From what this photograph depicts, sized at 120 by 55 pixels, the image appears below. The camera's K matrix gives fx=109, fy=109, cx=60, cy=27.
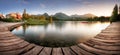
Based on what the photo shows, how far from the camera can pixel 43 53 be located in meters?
2.16

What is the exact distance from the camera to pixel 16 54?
6.53 ft

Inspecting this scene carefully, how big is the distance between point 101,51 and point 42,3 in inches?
148

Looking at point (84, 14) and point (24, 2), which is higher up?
point (24, 2)

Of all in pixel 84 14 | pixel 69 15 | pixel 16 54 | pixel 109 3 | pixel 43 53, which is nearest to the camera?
pixel 16 54

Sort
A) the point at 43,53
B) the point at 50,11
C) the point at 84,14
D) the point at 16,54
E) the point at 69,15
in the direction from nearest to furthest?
the point at 16,54
the point at 43,53
the point at 84,14
the point at 69,15
the point at 50,11

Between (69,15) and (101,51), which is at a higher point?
(69,15)

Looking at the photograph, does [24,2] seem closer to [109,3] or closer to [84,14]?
[84,14]

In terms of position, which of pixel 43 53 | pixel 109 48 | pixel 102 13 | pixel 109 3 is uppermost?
pixel 109 3

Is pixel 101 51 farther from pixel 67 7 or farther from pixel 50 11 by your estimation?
pixel 50 11

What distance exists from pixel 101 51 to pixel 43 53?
3.61 feet

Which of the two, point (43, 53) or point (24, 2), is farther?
point (24, 2)

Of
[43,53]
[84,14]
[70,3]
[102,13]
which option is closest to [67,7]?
[70,3]

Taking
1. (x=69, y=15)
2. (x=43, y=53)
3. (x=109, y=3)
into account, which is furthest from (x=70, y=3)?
(x=43, y=53)

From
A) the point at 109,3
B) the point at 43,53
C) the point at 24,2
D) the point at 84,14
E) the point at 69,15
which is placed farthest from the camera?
the point at 69,15
